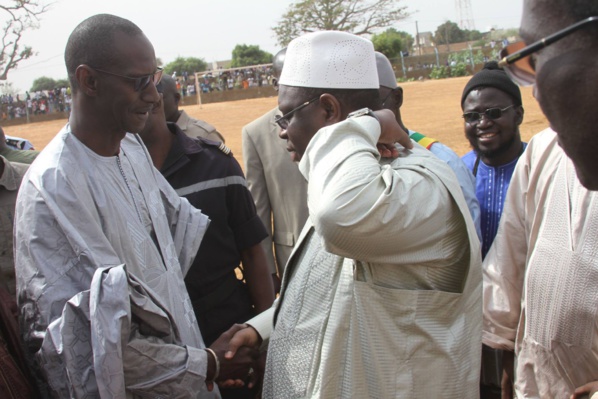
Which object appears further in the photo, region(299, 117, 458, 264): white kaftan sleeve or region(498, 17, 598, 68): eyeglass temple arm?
region(299, 117, 458, 264): white kaftan sleeve

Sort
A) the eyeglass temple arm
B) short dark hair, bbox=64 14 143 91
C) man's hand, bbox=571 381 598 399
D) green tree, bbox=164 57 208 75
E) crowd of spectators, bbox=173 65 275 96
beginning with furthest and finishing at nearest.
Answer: green tree, bbox=164 57 208 75, crowd of spectators, bbox=173 65 275 96, short dark hair, bbox=64 14 143 91, man's hand, bbox=571 381 598 399, the eyeglass temple arm

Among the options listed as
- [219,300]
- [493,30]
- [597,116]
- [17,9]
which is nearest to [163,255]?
[219,300]

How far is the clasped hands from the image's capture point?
2.48 m

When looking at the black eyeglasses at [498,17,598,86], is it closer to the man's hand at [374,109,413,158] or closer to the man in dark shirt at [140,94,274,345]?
the man's hand at [374,109,413,158]

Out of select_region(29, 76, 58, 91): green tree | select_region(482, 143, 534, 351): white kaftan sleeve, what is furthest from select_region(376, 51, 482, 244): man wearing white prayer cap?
select_region(29, 76, 58, 91): green tree

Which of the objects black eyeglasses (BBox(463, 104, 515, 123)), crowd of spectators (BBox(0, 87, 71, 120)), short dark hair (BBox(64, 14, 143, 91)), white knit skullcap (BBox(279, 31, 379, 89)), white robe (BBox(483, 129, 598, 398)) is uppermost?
crowd of spectators (BBox(0, 87, 71, 120))

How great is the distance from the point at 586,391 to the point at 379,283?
0.72 m

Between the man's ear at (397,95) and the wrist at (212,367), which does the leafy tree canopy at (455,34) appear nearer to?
the man's ear at (397,95)

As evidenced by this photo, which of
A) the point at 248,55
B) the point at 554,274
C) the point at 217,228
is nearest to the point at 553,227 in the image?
the point at 554,274

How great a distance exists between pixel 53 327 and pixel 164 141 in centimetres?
164

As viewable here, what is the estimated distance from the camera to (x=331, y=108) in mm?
2318

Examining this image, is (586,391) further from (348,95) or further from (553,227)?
(348,95)

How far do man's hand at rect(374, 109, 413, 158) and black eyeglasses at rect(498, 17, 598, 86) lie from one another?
687 mm

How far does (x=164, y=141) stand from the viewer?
135 inches
